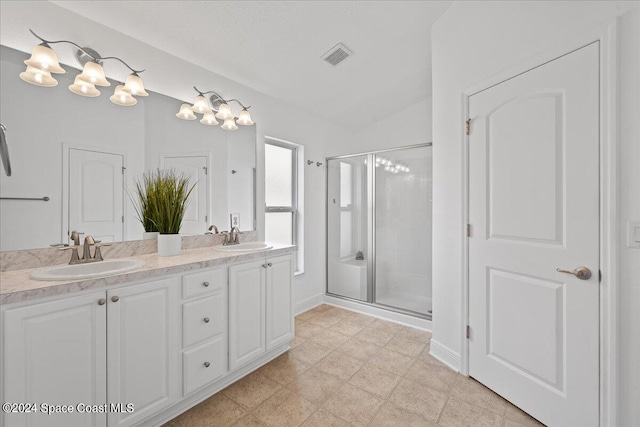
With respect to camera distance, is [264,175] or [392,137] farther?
[392,137]

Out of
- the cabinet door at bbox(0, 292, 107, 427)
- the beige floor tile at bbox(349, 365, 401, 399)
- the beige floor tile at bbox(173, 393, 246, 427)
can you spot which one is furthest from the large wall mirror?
the beige floor tile at bbox(349, 365, 401, 399)

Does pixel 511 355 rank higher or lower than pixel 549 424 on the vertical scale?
higher

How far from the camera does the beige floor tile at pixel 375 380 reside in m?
1.87

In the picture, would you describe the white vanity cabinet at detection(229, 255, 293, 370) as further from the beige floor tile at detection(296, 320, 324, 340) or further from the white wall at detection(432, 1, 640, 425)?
the white wall at detection(432, 1, 640, 425)

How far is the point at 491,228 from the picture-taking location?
1.86m

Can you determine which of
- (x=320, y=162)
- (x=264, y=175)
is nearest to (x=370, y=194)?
(x=320, y=162)

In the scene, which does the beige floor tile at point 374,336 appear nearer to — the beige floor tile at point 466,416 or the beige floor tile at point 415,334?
the beige floor tile at point 415,334

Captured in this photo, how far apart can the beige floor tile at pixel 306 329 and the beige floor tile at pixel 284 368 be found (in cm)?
40

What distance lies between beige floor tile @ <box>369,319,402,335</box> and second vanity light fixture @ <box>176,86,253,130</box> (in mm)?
2484

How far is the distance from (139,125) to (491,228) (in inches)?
103

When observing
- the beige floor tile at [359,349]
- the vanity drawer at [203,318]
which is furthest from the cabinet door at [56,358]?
the beige floor tile at [359,349]

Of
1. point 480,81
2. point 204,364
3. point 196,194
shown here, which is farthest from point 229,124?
point 480,81

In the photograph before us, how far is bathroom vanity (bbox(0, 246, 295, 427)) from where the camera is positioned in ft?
3.66

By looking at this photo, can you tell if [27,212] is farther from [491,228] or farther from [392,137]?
[392,137]
